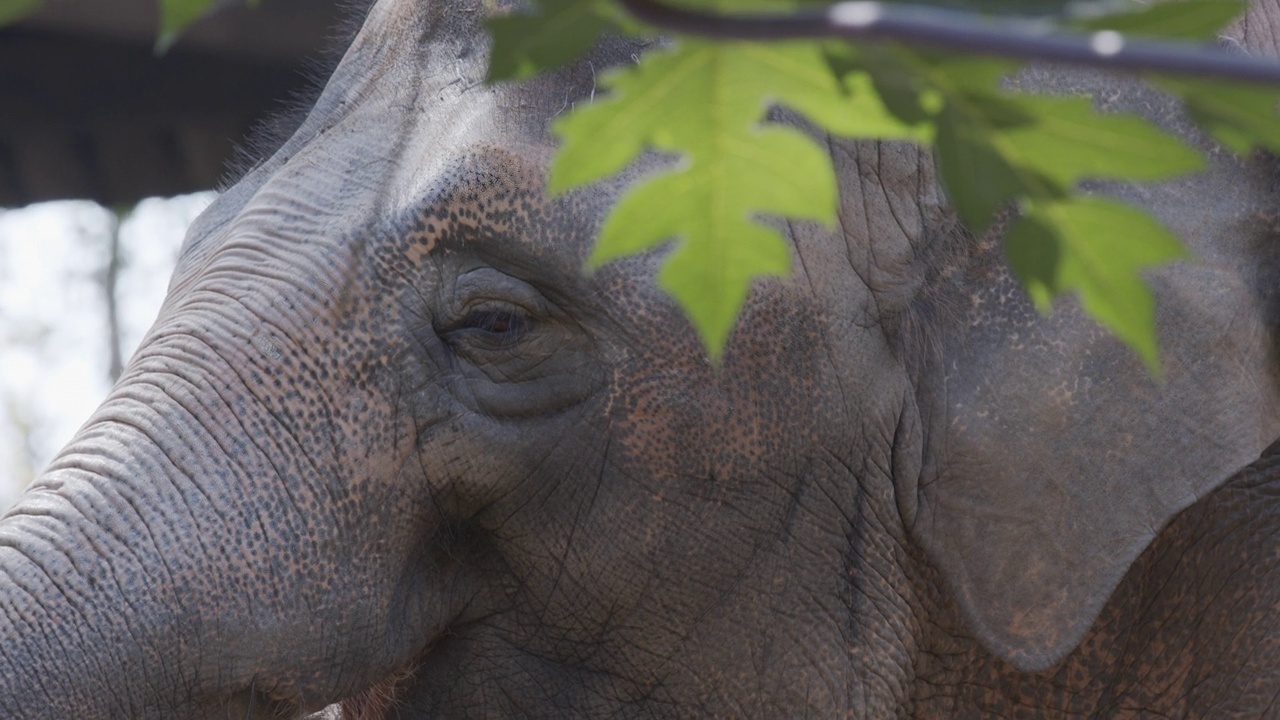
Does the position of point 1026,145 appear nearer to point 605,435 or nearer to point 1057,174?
point 1057,174

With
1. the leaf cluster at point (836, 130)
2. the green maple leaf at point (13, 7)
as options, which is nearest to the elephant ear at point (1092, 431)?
the leaf cluster at point (836, 130)

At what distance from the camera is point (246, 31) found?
22.2 feet

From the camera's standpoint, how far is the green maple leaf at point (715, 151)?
0.50m

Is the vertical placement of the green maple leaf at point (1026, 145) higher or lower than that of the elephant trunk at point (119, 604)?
higher

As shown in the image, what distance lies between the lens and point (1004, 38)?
39 cm

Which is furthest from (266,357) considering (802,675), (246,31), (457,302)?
(246,31)

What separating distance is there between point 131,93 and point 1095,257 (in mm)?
7208

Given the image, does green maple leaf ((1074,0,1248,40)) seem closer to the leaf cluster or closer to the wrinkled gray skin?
the leaf cluster

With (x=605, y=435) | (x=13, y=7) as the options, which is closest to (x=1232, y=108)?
(x=13, y=7)

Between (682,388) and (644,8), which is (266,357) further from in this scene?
(644,8)

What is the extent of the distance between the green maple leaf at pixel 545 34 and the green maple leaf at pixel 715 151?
19mm

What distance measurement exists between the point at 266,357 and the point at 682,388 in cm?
52

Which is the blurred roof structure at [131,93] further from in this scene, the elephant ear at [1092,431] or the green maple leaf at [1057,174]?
the green maple leaf at [1057,174]

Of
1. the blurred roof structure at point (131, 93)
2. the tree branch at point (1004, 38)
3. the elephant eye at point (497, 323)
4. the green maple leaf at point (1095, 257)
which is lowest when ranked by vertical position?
the blurred roof structure at point (131, 93)
